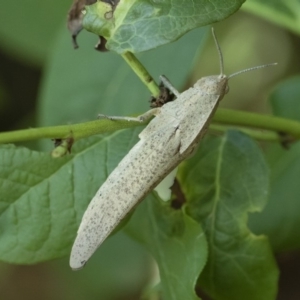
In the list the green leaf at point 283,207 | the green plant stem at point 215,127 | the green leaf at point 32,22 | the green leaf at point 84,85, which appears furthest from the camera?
the green leaf at point 32,22

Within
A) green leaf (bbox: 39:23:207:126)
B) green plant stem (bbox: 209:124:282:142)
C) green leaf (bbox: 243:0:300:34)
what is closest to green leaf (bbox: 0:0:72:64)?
green leaf (bbox: 39:23:207:126)

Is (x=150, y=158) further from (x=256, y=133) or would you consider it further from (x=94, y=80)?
(x=94, y=80)

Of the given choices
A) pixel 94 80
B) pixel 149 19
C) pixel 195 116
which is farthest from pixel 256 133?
pixel 94 80

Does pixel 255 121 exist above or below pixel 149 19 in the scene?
below

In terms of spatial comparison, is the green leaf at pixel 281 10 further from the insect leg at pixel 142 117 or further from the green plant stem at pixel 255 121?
the insect leg at pixel 142 117

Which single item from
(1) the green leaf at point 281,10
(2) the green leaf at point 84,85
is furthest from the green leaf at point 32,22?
(1) the green leaf at point 281,10
